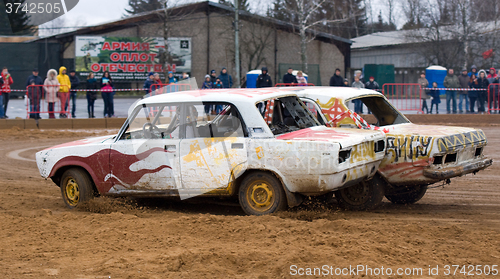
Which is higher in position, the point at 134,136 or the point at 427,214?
the point at 134,136

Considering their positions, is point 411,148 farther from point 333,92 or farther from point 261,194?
point 261,194

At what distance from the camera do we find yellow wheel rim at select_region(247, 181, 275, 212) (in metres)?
6.22

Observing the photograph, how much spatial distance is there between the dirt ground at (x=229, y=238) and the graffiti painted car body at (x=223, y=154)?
365 millimetres

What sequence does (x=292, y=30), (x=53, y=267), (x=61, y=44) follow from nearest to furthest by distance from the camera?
1. (x=53, y=267)
2. (x=61, y=44)
3. (x=292, y=30)

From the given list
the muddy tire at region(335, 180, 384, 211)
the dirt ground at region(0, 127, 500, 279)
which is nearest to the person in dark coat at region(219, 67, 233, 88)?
the dirt ground at region(0, 127, 500, 279)

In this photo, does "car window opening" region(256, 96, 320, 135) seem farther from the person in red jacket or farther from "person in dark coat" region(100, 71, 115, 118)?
the person in red jacket

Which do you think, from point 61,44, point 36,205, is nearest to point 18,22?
point 61,44

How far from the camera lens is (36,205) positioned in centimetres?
753

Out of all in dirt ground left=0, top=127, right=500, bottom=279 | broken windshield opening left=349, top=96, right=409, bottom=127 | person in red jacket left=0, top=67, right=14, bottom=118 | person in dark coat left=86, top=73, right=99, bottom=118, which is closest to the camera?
dirt ground left=0, top=127, right=500, bottom=279

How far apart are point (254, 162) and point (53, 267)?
96.1 inches

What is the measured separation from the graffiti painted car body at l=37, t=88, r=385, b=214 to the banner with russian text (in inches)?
1153

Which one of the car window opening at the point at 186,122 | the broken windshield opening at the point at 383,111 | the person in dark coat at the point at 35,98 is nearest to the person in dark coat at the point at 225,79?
the person in dark coat at the point at 35,98

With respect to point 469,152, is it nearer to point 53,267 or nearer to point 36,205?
point 53,267

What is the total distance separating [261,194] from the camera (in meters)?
6.28
